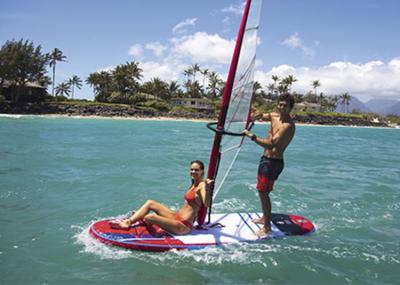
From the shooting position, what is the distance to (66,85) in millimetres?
83625

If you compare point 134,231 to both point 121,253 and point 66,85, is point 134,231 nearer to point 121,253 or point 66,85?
point 121,253

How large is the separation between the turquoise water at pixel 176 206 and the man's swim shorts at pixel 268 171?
955 millimetres

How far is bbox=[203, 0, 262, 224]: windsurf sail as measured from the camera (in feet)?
16.8

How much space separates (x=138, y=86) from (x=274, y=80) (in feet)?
155

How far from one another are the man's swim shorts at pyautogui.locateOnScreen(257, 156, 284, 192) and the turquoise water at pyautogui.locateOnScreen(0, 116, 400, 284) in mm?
955

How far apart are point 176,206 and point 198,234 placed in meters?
2.52

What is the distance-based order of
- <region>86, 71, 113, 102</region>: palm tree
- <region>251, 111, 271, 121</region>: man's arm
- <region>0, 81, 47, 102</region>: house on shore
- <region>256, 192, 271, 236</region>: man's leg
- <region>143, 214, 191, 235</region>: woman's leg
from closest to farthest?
<region>143, 214, 191, 235</region>: woman's leg → <region>256, 192, 271, 236</region>: man's leg → <region>251, 111, 271, 121</region>: man's arm → <region>0, 81, 47, 102</region>: house on shore → <region>86, 71, 113, 102</region>: palm tree

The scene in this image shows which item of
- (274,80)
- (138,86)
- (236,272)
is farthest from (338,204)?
(274,80)

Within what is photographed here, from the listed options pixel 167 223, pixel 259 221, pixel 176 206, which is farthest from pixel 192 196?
pixel 176 206

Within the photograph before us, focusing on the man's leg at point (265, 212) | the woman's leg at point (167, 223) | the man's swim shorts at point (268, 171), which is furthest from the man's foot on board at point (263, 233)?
the woman's leg at point (167, 223)

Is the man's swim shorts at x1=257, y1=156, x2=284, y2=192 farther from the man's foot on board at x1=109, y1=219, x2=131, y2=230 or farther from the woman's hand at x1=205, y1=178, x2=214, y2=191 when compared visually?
the man's foot on board at x1=109, y1=219, x2=131, y2=230

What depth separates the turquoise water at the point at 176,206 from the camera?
474cm

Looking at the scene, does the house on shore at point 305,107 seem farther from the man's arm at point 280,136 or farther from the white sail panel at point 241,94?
the man's arm at point 280,136

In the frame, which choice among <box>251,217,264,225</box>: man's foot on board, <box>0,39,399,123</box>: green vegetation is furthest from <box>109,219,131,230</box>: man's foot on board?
<box>0,39,399,123</box>: green vegetation
